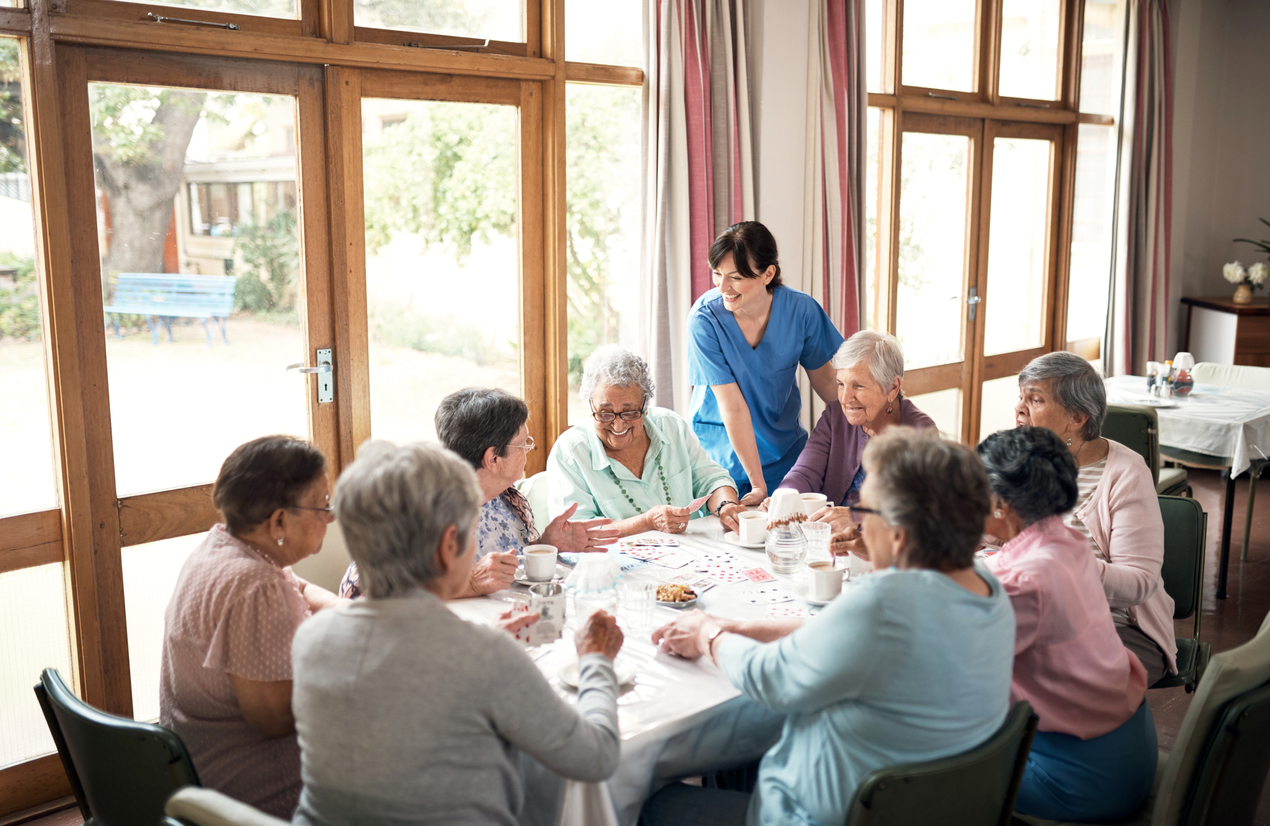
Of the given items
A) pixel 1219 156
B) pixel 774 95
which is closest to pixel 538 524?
pixel 774 95

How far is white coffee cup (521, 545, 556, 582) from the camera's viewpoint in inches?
90.1

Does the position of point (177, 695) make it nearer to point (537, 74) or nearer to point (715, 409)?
point (715, 409)

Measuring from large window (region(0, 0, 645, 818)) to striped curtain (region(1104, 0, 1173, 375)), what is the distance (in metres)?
4.03

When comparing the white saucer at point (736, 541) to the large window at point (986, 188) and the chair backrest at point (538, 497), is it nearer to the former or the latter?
the chair backrest at point (538, 497)

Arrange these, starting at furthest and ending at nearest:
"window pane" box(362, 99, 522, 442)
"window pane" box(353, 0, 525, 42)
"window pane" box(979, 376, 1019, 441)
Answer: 1. "window pane" box(979, 376, 1019, 441)
2. "window pane" box(362, 99, 522, 442)
3. "window pane" box(353, 0, 525, 42)

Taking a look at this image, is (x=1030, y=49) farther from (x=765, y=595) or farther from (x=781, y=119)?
(x=765, y=595)

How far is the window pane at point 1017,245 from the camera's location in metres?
6.14

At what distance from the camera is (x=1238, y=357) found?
6.64 m

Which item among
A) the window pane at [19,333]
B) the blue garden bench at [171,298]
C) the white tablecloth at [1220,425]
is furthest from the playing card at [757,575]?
the white tablecloth at [1220,425]

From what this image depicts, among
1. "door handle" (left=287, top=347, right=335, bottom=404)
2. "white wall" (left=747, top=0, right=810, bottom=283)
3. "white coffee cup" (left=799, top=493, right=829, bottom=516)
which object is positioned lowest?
"white coffee cup" (left=799, top=493, right=829, bottom=516)

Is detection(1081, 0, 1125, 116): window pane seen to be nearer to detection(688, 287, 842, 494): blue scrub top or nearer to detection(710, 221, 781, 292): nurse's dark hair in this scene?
detection(688, 287, 842, 494): blue scrub top

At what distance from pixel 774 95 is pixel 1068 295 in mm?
3161

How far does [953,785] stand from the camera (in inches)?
59.2

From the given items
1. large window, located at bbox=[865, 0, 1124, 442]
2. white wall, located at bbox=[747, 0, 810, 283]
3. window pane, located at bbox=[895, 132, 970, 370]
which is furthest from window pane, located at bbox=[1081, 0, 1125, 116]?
white wall, located at bbox=[747, 0, 810, 283]
